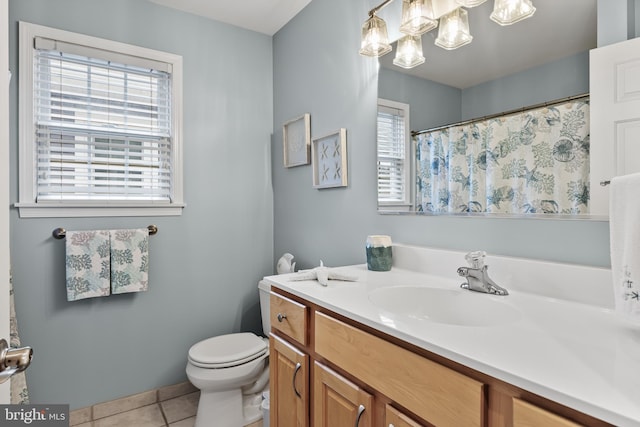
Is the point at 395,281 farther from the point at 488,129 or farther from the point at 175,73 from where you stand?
the point at 175,73

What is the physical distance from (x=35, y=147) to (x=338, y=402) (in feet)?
6.58

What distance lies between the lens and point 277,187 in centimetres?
258

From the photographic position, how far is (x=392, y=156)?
1.64 m

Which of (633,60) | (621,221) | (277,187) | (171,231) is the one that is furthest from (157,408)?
(633,60)

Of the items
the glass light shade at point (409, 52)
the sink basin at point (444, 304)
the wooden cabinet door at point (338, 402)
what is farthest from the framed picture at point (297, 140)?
the wooden cabinet door at point (338, 402)

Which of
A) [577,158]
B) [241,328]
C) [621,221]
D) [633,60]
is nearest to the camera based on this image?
[621,221]

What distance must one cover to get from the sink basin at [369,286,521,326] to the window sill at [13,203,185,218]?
5.12 feet

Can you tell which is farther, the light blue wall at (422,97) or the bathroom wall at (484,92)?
the light blue wall at (422,97)

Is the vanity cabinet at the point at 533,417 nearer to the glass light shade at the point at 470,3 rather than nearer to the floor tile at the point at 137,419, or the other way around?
the glass light shade at the point at 470,3

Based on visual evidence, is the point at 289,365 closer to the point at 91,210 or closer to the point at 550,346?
the point at 550,346

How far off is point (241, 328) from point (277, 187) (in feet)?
3.43

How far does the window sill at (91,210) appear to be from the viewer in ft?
6.08

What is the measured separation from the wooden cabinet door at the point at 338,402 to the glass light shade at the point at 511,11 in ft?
4.17

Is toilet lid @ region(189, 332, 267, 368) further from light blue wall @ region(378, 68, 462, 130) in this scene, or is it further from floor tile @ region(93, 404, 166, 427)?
light blue wall @ region(378, 68, 462, 130)
